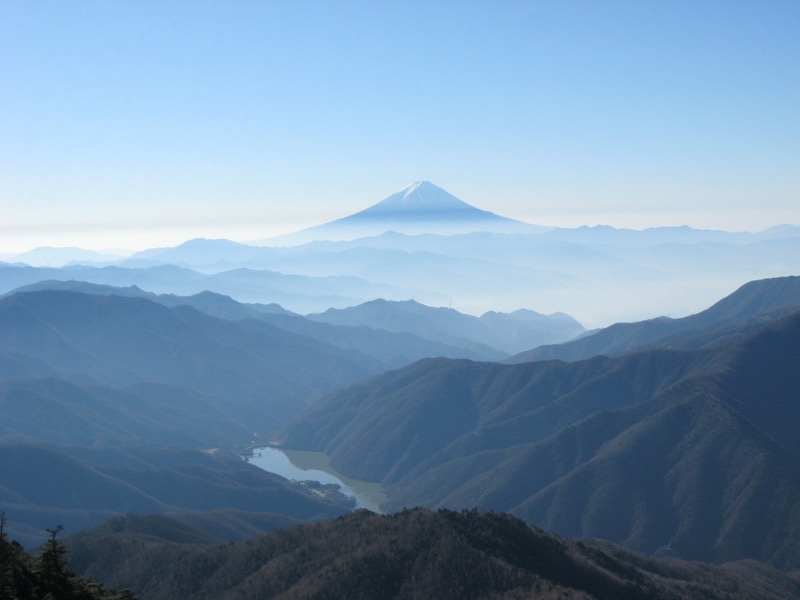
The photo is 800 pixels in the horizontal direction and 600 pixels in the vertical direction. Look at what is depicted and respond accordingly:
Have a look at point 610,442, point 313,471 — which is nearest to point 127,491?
point 313,471

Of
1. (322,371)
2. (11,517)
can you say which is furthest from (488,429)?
→ (322,371)

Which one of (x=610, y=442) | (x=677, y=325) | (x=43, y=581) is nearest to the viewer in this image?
(x=43, y=581)

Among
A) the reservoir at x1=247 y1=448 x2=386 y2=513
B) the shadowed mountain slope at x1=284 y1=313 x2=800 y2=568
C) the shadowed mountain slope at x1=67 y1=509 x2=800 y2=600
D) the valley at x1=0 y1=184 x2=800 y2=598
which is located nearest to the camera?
the shadowed mountain slope at x1=67 y1=509 x2=800 y2=600

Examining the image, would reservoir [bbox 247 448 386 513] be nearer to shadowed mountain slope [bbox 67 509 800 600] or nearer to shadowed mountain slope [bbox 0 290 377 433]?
shadowed mountain slope [bbox 0 290 377 433]

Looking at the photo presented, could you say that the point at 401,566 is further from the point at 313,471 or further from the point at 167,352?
the point at 167,352

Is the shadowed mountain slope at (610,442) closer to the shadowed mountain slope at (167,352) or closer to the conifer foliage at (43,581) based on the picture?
the shadowed mountain slope at (167,352)

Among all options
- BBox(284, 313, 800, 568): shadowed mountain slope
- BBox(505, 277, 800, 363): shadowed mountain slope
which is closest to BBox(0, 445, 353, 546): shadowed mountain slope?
BBox(284, 313, 800, 568): shadowed mountain slope

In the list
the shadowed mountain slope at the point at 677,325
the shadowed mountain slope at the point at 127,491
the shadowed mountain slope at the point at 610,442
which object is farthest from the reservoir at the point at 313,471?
the shadowed mountain slope at the point at 677,325
